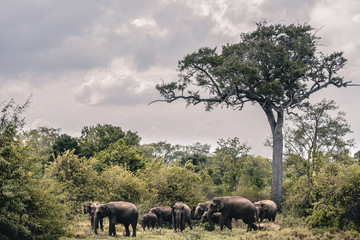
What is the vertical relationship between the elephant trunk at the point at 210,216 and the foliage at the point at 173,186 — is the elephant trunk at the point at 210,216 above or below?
below

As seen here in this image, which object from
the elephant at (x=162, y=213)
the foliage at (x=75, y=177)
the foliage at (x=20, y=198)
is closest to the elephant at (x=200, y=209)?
the elephant at (x=162, y=213)

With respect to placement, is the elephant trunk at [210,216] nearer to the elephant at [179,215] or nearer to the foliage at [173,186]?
the elephant at [179,215]

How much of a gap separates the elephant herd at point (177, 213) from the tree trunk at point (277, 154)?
351 inches

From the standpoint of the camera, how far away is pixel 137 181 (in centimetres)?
2803

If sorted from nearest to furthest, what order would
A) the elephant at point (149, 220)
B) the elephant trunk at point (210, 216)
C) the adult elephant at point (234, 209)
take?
1. the adult elephant at point (234, 209)
2. the elephant at point (149, 220)
3. the elephant trunk at point (210, 216)

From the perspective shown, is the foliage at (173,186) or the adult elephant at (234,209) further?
the foliage at (173,186)

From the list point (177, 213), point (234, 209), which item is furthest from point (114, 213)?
point (234, 209)

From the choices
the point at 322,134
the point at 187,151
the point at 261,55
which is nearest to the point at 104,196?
the point at 261,55

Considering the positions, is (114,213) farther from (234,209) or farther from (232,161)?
(232,161)

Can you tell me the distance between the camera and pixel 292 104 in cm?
3897

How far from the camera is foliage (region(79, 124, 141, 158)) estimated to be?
2285 inches

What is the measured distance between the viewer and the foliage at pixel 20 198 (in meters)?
14.4

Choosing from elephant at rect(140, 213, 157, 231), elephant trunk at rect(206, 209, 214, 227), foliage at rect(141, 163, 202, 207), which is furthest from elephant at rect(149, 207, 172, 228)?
foliage at rect(141, 163, 202, 207)

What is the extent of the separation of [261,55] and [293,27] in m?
5.05
